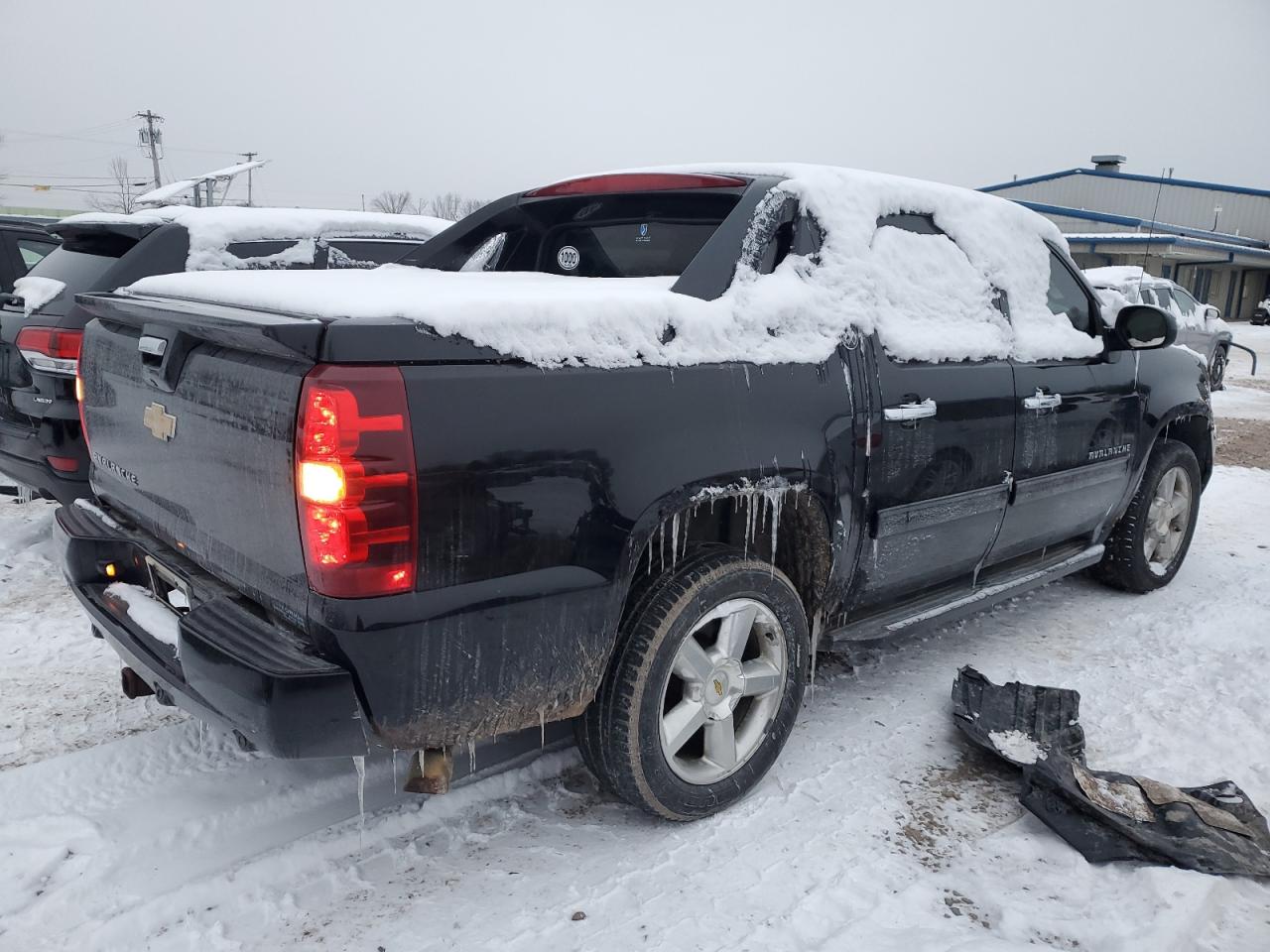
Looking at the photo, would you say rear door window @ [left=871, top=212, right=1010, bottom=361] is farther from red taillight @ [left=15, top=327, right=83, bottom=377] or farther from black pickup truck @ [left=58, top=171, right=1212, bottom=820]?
red taillight @ [left=15, top=327, right=83, bottom=377]

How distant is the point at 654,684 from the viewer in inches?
98.1

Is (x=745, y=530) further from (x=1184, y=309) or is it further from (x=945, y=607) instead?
(x=1184, y=309)

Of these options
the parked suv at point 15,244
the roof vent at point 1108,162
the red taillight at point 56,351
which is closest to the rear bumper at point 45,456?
the red taillight at point 56,351

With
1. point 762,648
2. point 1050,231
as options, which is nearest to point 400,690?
point 762,648

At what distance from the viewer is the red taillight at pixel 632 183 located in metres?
3.11

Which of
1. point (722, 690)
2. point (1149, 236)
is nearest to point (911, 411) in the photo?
point (722, 690)

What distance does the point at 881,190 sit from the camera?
10.6 feet

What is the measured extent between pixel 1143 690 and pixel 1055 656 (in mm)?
424

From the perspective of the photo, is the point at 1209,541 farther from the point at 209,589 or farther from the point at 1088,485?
the point at 209,589

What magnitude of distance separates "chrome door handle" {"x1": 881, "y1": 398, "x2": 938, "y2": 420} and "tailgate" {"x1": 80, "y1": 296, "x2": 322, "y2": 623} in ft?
6.22

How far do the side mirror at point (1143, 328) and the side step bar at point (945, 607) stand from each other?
1035mm

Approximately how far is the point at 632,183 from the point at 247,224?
2.94m

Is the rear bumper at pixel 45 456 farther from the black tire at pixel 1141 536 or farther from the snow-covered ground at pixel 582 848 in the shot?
the black tire at pixel 1141 536

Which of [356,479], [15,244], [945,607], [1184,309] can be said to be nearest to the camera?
[356,479]
